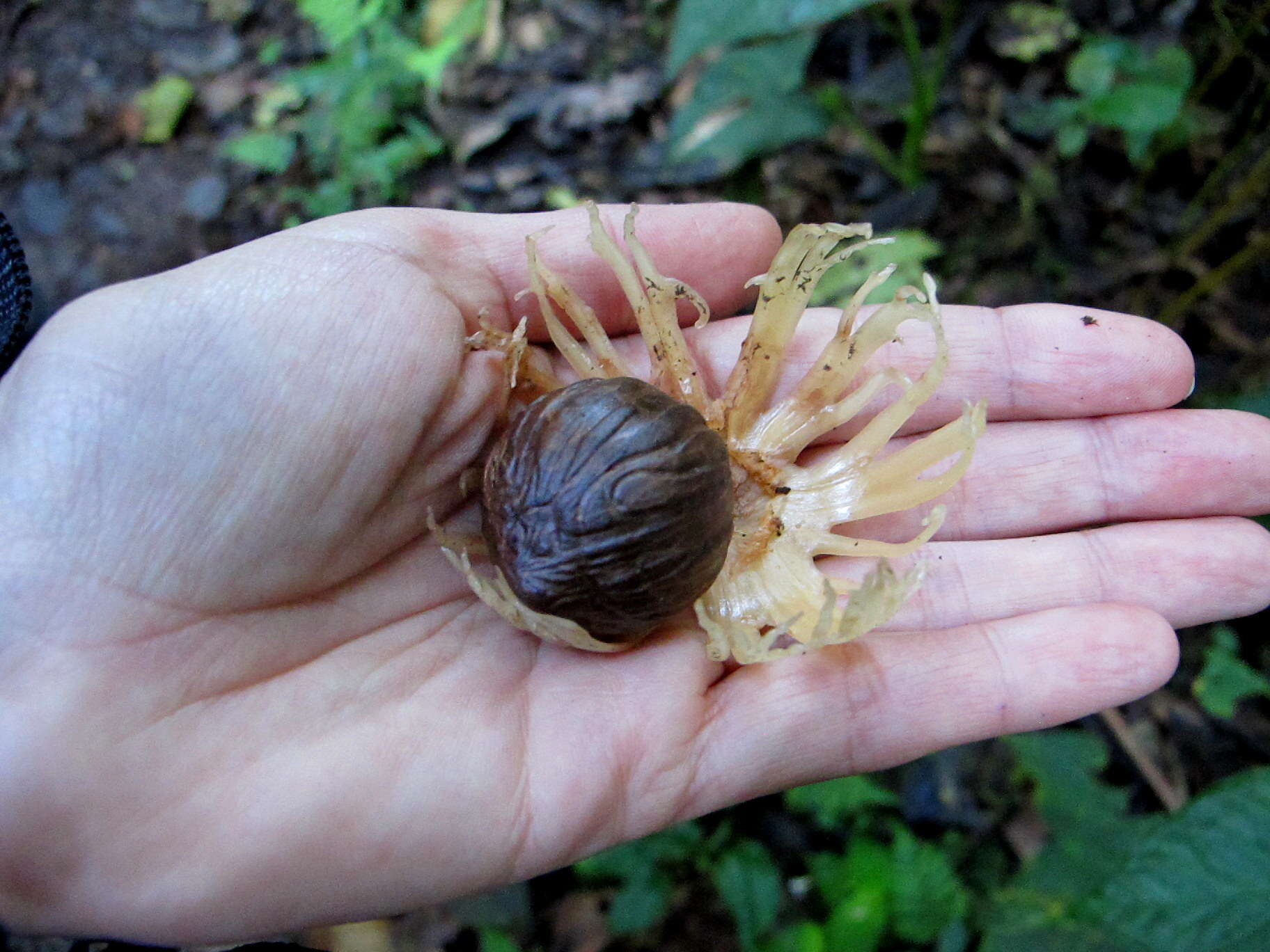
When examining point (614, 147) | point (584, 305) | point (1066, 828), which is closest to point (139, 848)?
point (584, 305)

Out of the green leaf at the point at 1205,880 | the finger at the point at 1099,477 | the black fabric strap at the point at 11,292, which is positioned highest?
the black fabric strap at the point at 11,292

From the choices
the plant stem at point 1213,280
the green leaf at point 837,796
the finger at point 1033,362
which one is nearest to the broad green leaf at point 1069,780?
the green leaf at point 837,796

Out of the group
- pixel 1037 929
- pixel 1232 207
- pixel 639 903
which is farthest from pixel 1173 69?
pixel 639 903

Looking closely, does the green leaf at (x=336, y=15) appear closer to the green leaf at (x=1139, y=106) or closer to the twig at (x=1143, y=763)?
the green leaf at (x=1139, y=106)

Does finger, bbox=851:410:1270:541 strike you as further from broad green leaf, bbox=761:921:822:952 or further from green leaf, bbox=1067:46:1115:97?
green leaf, bbox=1067:46:1115:97

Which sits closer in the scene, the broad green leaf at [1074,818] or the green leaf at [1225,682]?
the broad green leaf at [1074,818]

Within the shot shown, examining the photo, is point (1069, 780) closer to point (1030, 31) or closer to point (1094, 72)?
point (1094, 72)

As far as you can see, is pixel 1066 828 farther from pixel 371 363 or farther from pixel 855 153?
pixel 855 153

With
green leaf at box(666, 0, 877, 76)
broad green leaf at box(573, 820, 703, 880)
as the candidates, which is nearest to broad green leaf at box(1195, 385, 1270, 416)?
green leaf at box(666, 0, 877, 76)
